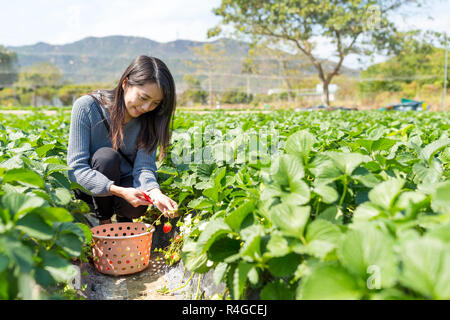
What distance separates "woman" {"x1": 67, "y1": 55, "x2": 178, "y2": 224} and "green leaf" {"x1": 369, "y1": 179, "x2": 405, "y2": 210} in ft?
3.89

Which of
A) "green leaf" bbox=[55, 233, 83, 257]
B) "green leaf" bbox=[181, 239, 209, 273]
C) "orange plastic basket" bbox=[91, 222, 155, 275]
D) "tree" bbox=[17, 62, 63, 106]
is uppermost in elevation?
"tree" bbox=[17, 62, 63, 106]

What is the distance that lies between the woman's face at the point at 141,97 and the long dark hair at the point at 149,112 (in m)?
0.03

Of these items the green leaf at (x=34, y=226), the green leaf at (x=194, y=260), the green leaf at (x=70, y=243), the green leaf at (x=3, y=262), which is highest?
the green leaf at (x=34, y=226)

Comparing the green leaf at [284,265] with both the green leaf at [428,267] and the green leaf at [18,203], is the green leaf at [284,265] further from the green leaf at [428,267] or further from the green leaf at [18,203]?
the green leaf at [18,203]

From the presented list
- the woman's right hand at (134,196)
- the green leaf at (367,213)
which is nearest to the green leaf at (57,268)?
the green leaf at (367,213)

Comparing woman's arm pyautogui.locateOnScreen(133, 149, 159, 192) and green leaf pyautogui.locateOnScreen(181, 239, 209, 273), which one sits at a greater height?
woman's arm pyautogui.locateOnScreen(133, 149, 159, 192)

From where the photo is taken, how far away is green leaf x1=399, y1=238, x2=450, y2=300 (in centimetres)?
62

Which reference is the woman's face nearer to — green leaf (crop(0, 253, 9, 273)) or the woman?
the woman

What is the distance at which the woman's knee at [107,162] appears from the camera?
7.47 ft

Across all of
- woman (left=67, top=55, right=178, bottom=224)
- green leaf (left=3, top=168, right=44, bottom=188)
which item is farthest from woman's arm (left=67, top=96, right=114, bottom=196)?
green leaf (left=3, top=168, right=44, bottom=188)

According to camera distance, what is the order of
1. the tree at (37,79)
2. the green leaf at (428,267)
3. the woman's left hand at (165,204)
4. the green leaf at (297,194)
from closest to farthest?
1. the green leaf at (428,267)
2. the green leaf at (297,194)
3. the woman's left hand at (165,204)
4. the tree at (37,79)

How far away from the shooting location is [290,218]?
91 centimetres

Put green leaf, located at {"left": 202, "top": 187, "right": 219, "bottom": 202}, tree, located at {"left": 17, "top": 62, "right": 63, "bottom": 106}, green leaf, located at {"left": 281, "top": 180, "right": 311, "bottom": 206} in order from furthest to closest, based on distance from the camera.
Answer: tree, located at {"left": 17, "top": 62, "right": 63, "bottom": 106}
green leaf, located at {"left": 202, "top": 187, "right": 219, "bottom": 202}
green leaf, located at {"left": 281, "top": 180, "right": 311, "bottom": 206}
